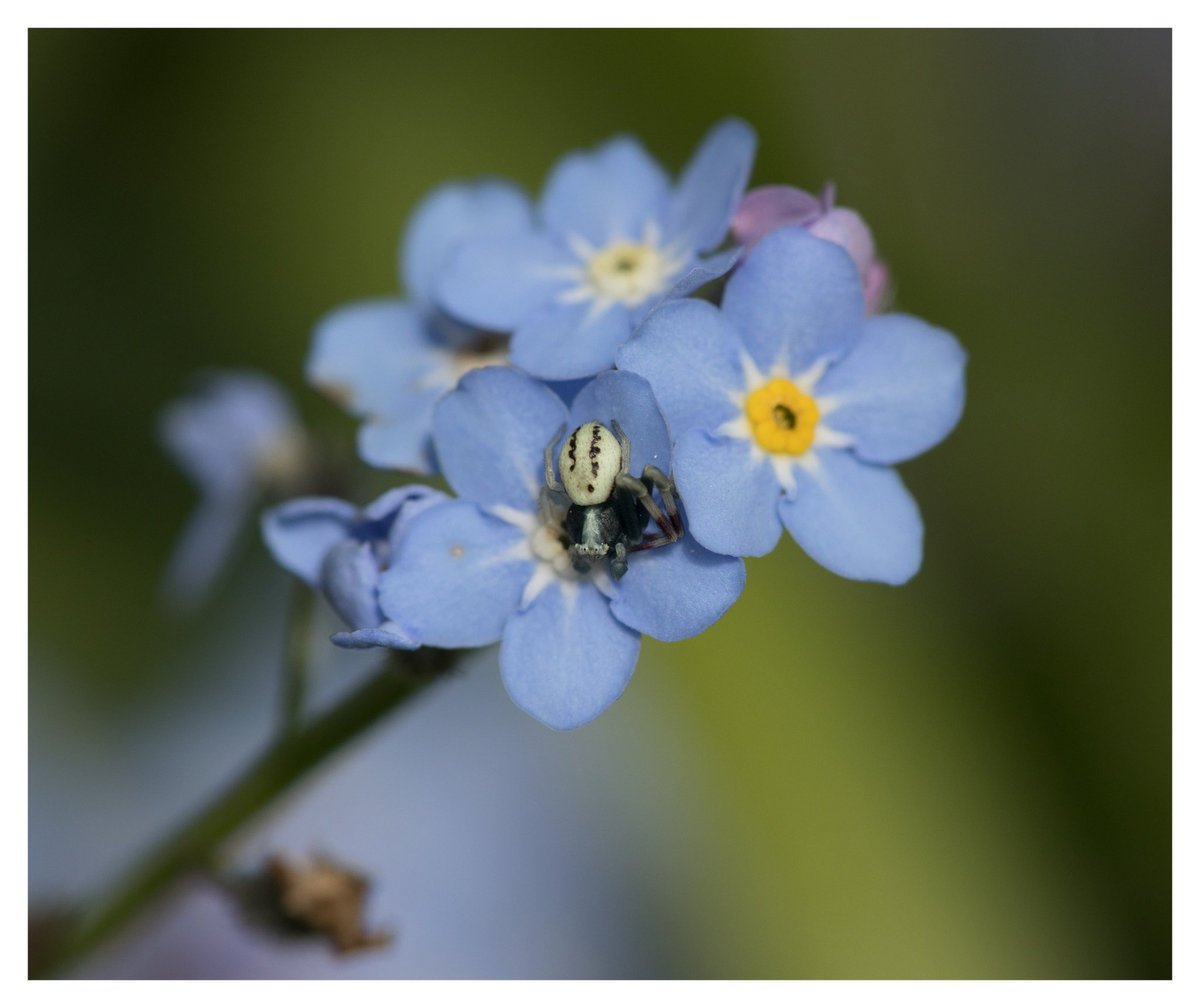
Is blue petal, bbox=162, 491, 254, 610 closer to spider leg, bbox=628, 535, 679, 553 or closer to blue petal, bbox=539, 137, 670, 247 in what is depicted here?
blue petal, bbox=539, 137, 670, 247

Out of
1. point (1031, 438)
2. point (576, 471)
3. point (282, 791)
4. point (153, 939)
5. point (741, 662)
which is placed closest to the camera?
point (576, 471)

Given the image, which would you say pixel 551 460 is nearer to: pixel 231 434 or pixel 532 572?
pixel 532 572

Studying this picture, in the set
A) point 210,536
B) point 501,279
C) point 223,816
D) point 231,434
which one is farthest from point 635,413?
point 210,536

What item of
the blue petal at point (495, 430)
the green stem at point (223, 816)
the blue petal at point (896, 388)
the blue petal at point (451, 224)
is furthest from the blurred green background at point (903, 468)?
the blue petal at point (495, 430)

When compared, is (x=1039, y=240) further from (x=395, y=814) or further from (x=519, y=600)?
(x=519, y=600)

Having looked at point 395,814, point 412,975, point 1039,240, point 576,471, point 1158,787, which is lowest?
point 1158,787

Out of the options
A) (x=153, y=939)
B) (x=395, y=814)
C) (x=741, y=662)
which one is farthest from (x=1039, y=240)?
(x=153, y=939)
